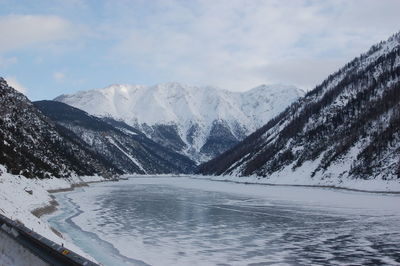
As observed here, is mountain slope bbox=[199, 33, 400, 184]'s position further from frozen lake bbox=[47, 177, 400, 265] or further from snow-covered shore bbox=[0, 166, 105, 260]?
snow-covered shore bbox=[0, 166, 105, 260]

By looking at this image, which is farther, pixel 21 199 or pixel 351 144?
pixel 351 144

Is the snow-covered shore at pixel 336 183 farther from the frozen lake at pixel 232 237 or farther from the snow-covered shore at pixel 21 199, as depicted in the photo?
the snow-covered shore at pixel 21 199

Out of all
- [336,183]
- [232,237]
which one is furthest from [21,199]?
[336,183]

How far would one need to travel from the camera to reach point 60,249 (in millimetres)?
12008

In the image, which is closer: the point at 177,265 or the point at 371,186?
the point at 177,265

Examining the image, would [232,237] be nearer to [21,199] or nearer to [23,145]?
[21,199]

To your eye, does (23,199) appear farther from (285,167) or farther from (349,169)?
(285,167)

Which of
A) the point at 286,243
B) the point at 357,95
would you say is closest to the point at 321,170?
the point at 357,95

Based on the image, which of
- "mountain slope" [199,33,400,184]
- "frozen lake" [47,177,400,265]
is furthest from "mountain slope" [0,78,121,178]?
"mountain slope" [199,33,400,184]

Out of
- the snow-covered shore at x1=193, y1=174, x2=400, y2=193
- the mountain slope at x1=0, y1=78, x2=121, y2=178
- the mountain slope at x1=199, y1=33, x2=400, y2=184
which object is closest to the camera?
the mountain slope at x1=0, y1=78, x2=121, y2=178

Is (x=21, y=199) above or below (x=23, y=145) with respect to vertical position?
below

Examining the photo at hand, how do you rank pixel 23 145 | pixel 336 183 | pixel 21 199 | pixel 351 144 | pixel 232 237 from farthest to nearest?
pixel 351 144, pixel 336 183, pixel 23 145, pixel 21 199, pixel 232 237

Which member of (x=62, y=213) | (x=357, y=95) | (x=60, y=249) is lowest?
(x=62, y=213)

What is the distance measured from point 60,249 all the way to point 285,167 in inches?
6360
